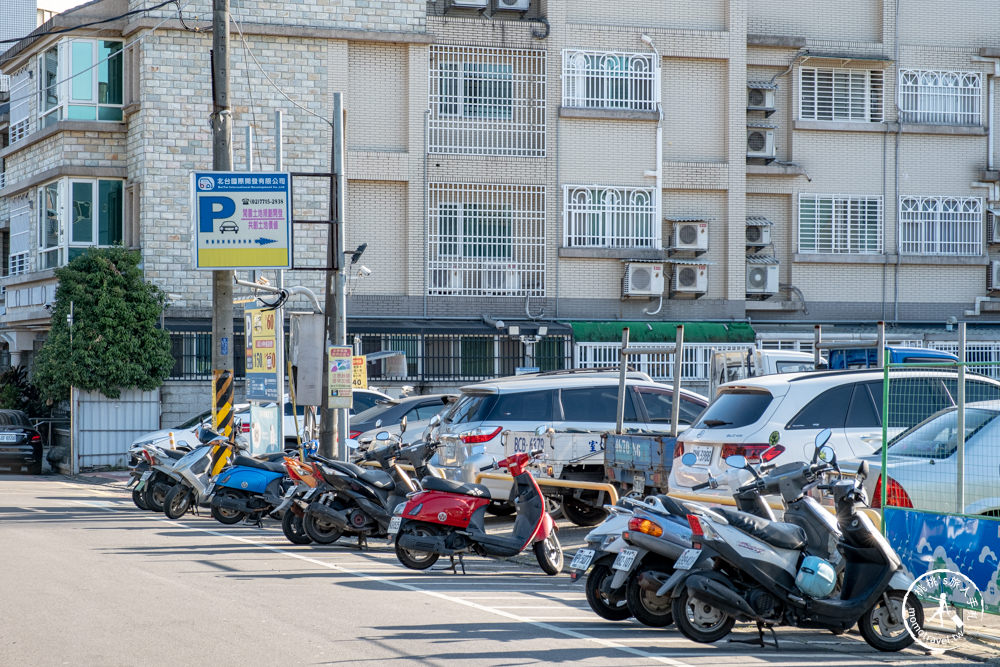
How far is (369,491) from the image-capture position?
1338 cm

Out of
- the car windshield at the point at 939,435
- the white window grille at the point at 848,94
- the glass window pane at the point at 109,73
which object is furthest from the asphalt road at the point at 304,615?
the white window grille at the point at 848,94

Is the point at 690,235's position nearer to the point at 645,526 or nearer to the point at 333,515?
the point at 333,515

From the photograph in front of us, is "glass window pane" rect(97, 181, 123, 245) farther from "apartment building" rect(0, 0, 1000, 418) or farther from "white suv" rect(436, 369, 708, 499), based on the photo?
"white suv" rect(436, 369, 708, 499)

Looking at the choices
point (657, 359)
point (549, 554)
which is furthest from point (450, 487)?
point (657, 359)

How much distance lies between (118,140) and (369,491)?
17.7 meters

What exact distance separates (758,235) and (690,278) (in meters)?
2.31

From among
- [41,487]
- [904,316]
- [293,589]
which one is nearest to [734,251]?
[904,316]

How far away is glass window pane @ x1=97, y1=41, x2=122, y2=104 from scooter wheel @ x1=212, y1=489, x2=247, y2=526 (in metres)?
15.4

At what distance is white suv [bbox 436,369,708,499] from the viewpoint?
50.0 ft

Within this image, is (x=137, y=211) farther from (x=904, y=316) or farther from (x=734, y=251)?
(x=904, y=316)

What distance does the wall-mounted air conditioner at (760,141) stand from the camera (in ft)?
97.1

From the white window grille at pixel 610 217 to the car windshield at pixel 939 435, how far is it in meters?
18.6

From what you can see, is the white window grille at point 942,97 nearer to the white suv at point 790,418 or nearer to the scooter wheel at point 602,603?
the white suv at point 790,418

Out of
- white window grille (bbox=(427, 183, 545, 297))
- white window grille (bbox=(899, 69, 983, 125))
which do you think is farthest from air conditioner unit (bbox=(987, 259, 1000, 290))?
white window grille (bbox=(427, 183, 545, 297))
